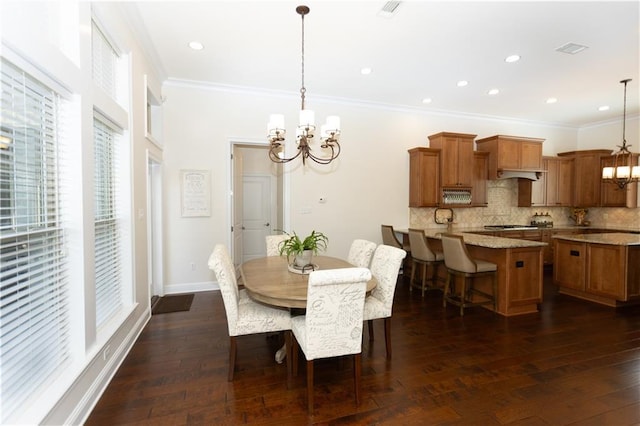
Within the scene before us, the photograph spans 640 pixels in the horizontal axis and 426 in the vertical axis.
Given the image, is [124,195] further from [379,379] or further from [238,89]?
[379,379]

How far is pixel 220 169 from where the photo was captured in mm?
4422

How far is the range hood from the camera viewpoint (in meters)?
5.53

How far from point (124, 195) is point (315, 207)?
9.14 ft

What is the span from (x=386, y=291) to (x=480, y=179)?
13.7 ft

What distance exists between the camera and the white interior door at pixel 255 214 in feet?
21.5

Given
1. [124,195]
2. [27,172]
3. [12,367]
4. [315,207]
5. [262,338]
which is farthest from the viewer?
[315,207]

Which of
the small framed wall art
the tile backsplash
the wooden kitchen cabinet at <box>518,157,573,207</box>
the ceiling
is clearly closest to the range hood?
the wooden kitchen cabinet at <box>518,157,573,207</box>

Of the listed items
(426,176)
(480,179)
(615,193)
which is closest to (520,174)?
(480,179)

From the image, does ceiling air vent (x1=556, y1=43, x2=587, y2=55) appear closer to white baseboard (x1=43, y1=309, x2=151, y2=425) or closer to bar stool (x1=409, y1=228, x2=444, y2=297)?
bar stool (x1=409, y1=228, x2=444, y2=297)

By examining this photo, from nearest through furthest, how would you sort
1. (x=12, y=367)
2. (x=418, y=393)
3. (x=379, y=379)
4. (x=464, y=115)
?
(x=12, y=367) → (x=418, y=393) → (x=379, y=379) → (x=464, y=115)

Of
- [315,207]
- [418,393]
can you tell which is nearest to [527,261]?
[418,393]

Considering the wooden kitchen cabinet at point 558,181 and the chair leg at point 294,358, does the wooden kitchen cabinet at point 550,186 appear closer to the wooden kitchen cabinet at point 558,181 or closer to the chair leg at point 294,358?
the wooden kitchen cabinet at point 558,181

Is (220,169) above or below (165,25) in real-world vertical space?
below

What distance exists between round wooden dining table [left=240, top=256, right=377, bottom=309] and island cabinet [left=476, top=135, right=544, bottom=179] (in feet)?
13.7
